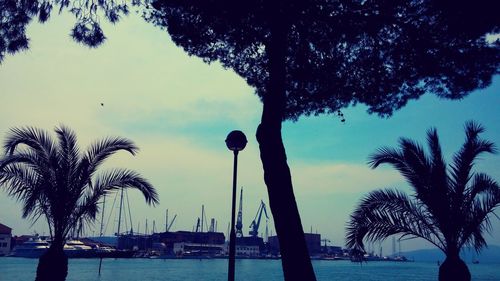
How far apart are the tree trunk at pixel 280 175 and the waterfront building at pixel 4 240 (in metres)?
157

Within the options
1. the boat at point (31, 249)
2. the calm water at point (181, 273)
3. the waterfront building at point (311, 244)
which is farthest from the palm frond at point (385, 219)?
the waterfront building at point (311, 244)

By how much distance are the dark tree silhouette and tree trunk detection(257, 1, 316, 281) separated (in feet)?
0.06

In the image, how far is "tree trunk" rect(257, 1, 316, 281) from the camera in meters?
6.53

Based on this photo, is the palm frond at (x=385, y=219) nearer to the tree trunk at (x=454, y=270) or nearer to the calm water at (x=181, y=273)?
the tree trunk at (x=454, y=270)

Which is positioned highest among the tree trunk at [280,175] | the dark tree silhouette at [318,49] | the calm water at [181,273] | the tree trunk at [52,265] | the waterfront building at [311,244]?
the dark tree silhouette at [318,49]

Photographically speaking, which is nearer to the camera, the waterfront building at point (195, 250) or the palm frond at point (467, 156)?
the palm frond at point (467, 156)

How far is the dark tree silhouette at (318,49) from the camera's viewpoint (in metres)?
7.26

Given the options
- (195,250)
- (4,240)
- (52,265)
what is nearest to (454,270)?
(52,265)

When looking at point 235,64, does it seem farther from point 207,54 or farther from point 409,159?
point 409,159

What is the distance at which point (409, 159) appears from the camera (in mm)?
10961

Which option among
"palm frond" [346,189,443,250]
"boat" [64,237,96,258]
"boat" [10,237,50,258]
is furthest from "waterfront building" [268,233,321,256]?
"palm frond" [346,189,443,250]

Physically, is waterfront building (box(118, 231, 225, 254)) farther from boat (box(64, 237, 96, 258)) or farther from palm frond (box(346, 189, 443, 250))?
palm frond (box(346, 189, 443, 250))

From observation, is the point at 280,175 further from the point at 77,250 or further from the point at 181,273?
the point at 77,250

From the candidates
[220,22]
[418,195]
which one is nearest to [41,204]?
[220,22]
